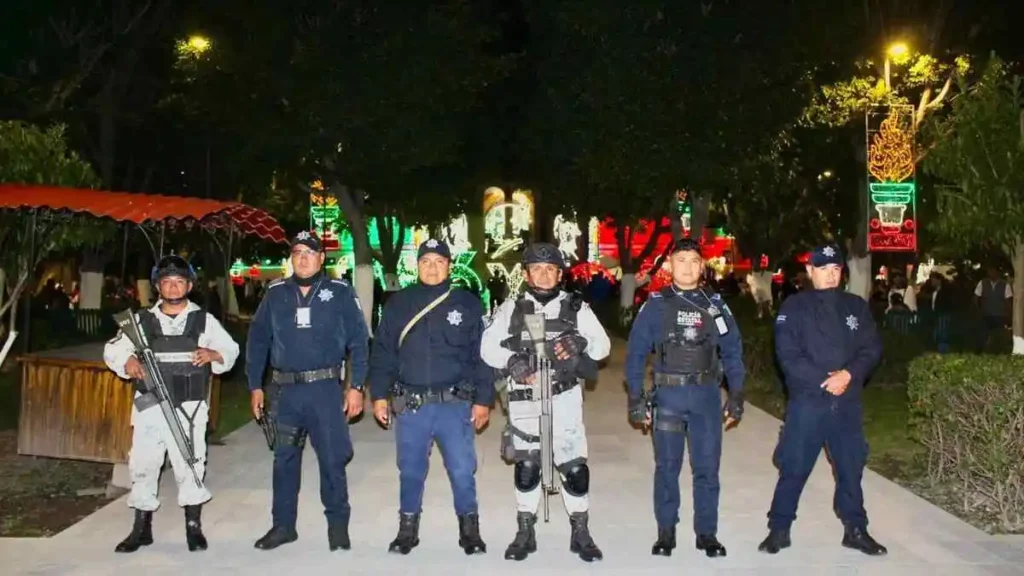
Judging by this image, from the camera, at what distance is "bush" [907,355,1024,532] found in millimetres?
7484

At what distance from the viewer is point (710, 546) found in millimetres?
6699

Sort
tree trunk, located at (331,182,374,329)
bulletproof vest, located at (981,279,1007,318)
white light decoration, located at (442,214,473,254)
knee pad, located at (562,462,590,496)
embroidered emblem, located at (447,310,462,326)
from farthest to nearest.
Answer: white light decoration, located at (442,214,473,254) < tree trunk, located at (331,182,374,329) < bulletproof vest, located at (981,279,1007,318) < embroidered emblem, located at (447,310,462,326) < knee pad, located at (562,462,590,496)

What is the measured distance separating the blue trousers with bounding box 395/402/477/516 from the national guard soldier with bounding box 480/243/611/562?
30 centimetres

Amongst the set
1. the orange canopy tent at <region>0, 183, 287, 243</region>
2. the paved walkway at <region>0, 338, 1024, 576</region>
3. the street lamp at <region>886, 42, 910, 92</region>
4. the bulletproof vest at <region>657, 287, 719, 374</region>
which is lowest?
the paved walkway at <region>0, 338, 1024, 576</region>

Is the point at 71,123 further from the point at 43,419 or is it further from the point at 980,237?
the point at 980,237

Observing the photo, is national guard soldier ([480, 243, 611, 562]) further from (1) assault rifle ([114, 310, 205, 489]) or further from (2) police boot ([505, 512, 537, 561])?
(1) assault rifle ([114, 310, 205, 489])

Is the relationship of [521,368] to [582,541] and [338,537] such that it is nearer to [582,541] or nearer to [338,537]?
[582,541]

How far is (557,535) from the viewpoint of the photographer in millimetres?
7223

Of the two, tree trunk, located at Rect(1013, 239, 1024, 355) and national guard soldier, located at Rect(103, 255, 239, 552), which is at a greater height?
tree trunk, located at Rect(1013, 239, 1024, 355)

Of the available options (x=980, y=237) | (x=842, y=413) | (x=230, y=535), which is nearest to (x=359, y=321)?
(x=230, y=535)

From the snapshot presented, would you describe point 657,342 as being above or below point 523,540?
above

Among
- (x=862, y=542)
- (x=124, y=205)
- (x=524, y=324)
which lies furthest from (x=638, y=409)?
(x=124, y=205)

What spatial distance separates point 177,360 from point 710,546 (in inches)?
138

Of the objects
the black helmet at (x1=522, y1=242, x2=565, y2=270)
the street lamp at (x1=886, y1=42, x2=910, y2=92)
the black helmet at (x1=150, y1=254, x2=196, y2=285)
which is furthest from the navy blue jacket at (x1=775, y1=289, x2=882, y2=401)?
the street lamp at (x1=886, y1=42, x2=910, y2=92)
